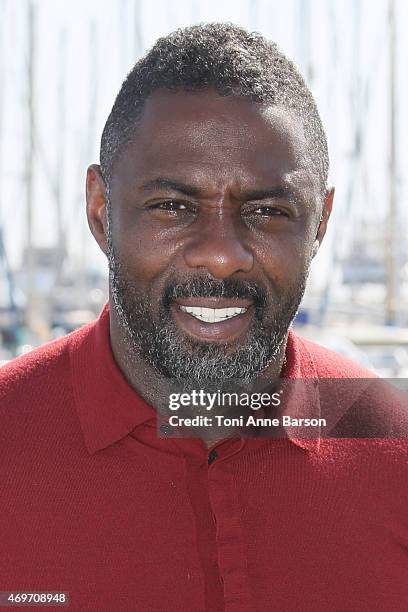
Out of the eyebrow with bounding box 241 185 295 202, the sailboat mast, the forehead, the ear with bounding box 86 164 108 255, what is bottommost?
the sailboat mast

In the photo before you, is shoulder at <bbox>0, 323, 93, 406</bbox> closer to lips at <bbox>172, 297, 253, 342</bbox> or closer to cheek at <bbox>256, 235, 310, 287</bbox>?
lips at <bbox>172, 297, 253, 342</bbox>

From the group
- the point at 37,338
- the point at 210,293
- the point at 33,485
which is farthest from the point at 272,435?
the point at 37,338

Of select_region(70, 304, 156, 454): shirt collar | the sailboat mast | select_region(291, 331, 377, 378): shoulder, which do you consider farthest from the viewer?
the sailboat mast

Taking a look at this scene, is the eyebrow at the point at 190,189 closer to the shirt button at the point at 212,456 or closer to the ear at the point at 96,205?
the ear at the point at 96,205

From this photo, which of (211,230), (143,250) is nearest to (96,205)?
(143,250)

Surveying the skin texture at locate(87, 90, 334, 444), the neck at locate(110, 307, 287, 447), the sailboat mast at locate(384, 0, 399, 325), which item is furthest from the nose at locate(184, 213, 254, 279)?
the sailboat mast at locate(384, 0, 399, 325)

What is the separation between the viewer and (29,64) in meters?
11.8

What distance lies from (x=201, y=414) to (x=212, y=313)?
279 millimetres

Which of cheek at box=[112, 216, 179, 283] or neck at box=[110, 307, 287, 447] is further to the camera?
neck at box=[110, 307, 287, 447]

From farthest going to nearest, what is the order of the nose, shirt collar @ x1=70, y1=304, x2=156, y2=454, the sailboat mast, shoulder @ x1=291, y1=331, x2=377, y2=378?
the sailboat mast < shoulder @ x1=291, y1=331, x2=377, y2=378 < shirt collar @ x1=70, y1=304, x2=156, y2=454 < the nose

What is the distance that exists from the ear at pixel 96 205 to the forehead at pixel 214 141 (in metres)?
0.19

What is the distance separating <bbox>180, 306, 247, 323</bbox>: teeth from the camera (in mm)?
1674

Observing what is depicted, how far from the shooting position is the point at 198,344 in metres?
1.71

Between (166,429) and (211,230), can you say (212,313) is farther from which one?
(166,429)
